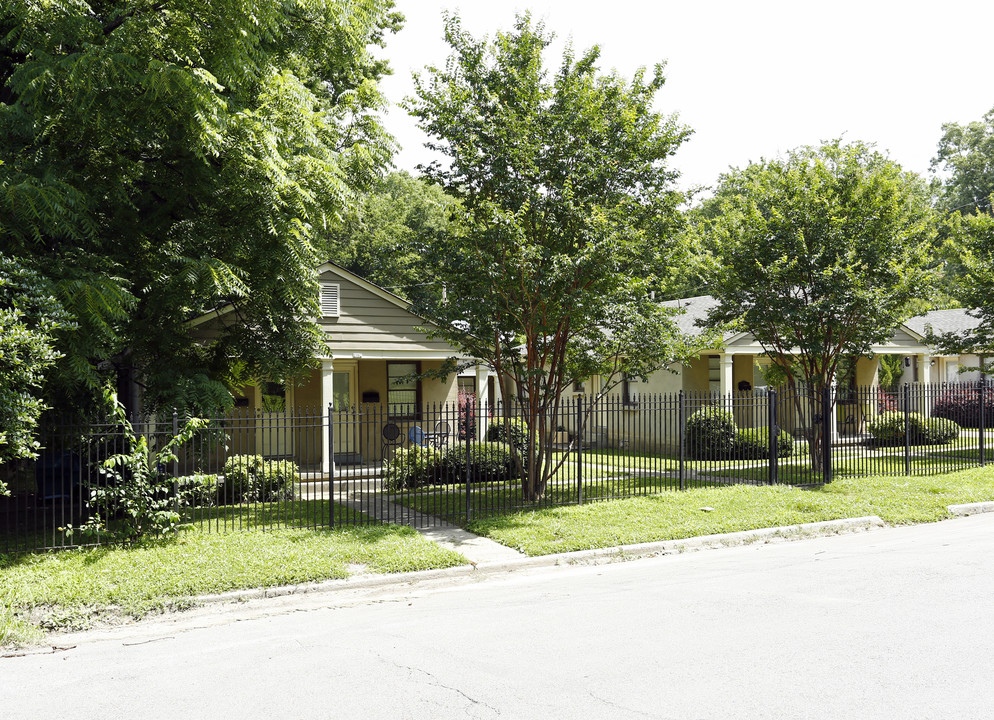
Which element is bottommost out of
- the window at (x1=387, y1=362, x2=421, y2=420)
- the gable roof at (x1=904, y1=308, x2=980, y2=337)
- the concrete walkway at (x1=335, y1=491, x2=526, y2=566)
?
the concrete walkway at (x1=335, y1=491, x2=526, y2=566)

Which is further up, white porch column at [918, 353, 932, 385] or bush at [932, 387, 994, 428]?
white porch column at [918, 353, 932, 385]

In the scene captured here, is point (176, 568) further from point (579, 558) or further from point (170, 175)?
point (170, 175)

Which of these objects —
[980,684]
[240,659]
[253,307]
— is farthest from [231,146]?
[980,684]

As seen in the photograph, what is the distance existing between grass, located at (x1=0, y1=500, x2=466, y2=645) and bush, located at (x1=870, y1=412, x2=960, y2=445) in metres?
17.3

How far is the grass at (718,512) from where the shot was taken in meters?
10.1

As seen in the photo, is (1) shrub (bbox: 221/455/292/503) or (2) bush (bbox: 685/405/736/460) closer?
(1) shrub (bbox: 221/455/292/503)

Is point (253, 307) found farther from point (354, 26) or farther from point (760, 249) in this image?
point (760, 249)

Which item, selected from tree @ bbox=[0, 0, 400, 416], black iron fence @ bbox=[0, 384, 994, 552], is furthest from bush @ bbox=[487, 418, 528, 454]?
tree @ bbox=[0, 0, 400, 416]

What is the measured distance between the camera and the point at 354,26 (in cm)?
1139

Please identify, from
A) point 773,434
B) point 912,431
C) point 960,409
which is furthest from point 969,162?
point 773,434

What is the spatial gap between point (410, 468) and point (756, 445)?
32.4ft

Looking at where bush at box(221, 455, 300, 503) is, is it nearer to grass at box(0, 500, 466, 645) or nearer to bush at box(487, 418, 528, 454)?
grass at box(0, 500, 466, 645)

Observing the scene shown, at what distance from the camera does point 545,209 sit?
39.4ft

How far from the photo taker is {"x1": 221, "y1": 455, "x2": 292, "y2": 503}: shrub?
12781 millimetres
